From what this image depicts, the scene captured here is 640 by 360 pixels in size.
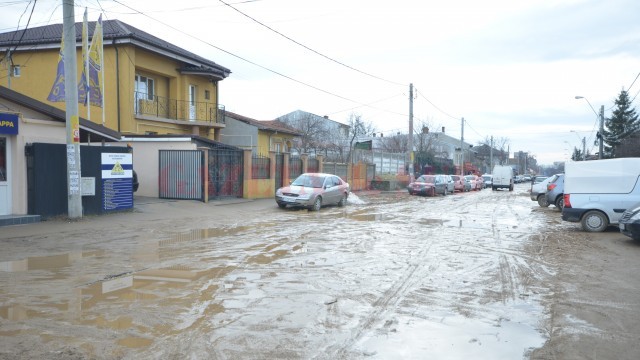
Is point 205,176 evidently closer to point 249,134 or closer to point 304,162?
point 304,162

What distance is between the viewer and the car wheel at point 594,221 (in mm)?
13562

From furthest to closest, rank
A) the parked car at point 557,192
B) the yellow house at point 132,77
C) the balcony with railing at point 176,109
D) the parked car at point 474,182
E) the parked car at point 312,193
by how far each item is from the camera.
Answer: the parked car at point 474,182 < the balcony with railing at point 176,109 < the yellow house at point 132,77 < the parked car at point 557,192 < the parked car at point 312,193

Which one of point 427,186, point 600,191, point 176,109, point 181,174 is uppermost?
point 176,109

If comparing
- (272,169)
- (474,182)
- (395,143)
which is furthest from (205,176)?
(395,143)

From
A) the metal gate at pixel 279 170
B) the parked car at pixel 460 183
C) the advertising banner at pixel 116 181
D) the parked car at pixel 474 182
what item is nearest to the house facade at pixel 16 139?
the advertising banner at pixel 116 181

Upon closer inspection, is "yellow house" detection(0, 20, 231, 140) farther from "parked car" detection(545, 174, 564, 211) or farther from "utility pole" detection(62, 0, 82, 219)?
"parked car" detection(545, 174, 564, 211)

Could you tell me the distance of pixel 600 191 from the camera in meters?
13.5

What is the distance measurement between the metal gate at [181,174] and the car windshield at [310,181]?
13.3 feet

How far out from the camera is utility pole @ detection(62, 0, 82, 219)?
1367 centimetres

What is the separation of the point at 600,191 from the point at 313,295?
34.9 feet

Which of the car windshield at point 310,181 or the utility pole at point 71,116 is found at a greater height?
the utility pole at point 71,116

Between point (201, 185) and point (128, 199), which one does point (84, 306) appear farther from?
point (201, 185)

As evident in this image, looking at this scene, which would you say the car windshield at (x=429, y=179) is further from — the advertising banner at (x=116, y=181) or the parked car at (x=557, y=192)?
the advertising banner at (x=116, y=181)

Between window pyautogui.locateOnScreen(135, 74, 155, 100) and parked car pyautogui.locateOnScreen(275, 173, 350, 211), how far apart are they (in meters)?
11.8
